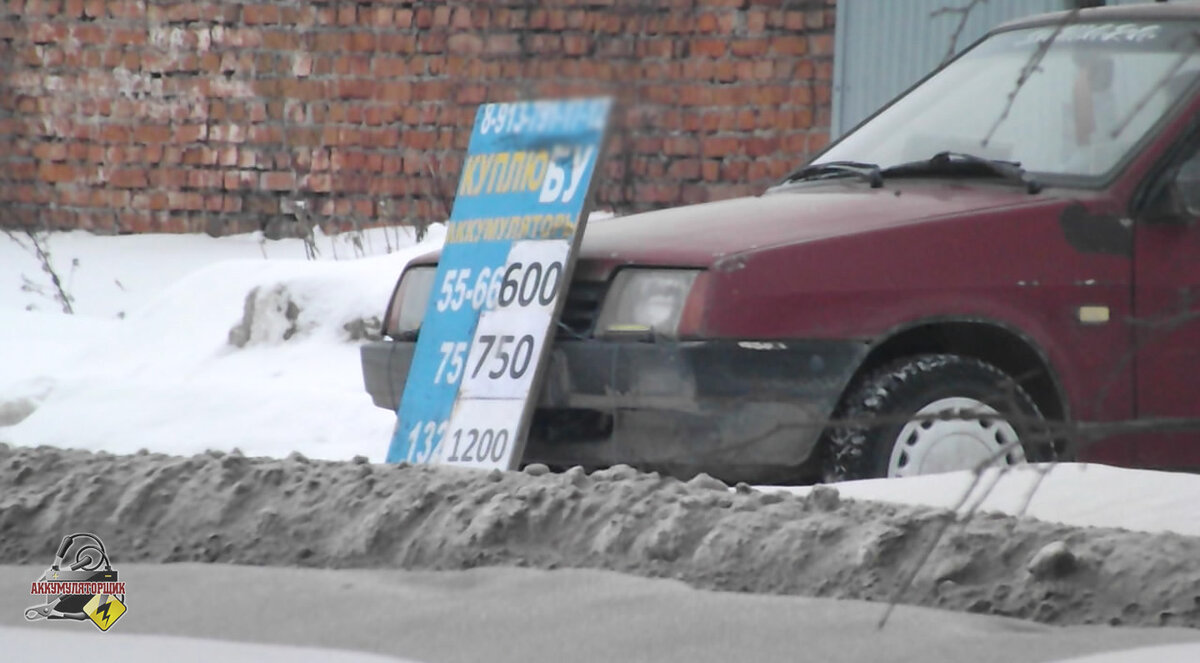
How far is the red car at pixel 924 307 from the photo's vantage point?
434 cm

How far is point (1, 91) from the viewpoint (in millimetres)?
11445

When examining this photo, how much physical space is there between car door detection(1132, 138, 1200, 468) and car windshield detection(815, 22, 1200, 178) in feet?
0.62

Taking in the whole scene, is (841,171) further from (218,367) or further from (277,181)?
(277,181)

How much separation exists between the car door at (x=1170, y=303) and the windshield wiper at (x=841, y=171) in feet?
2.49

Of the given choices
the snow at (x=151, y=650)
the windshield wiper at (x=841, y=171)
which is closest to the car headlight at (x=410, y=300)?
the windshield wiper at (x=841, y=171)

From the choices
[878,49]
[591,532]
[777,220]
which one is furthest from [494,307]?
[878,49]

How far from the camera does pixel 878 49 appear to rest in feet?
32.5

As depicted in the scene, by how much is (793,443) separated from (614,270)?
693mm

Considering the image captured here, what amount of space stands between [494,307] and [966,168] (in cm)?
142

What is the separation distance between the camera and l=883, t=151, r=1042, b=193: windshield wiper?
4.79m

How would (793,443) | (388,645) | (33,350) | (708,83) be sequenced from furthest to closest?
(708,83)
(33,350)
(793,443)
(388,645)

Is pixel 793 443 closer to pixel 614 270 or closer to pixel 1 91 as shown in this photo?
pixel 614 270

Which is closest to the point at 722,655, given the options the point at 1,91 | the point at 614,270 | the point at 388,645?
the point at 388,645

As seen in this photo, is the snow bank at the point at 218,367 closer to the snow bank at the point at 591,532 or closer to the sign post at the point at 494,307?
the sign post at the point at 494,307
